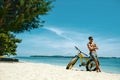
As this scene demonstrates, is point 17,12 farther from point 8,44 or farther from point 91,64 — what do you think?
point 91,64

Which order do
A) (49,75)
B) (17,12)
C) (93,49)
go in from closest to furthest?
(49,75)
(93,49)
(17,12)

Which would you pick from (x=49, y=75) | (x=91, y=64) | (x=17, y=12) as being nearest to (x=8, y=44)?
(x=17, y=12)

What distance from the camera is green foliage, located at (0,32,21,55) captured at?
31.8 meters

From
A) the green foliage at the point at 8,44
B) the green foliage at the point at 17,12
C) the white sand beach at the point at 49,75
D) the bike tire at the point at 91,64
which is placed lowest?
the white sand beach at the point at 49,75

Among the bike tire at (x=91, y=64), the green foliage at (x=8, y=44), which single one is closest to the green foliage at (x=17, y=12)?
the green foliage at (x=8, y=44)

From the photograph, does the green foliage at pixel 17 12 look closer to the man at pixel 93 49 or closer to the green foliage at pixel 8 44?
the green foliage at pixel 8 44

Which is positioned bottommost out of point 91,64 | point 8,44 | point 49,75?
point 49,75

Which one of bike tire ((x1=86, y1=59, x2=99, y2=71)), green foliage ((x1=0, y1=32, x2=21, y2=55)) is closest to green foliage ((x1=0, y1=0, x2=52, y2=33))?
green foliage ((x1=0, y1=32, x2=21, y2=55))

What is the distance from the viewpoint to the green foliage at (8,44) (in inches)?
1250

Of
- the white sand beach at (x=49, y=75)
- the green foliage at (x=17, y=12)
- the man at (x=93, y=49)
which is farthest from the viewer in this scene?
the green foliage at (x=17, y=12)

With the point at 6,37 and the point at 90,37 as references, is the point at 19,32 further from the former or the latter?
the point at 90,37

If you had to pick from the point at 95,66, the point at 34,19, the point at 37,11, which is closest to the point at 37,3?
the point at 37,11

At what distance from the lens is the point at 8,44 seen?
32.7m

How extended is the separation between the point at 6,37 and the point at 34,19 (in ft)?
16.5
